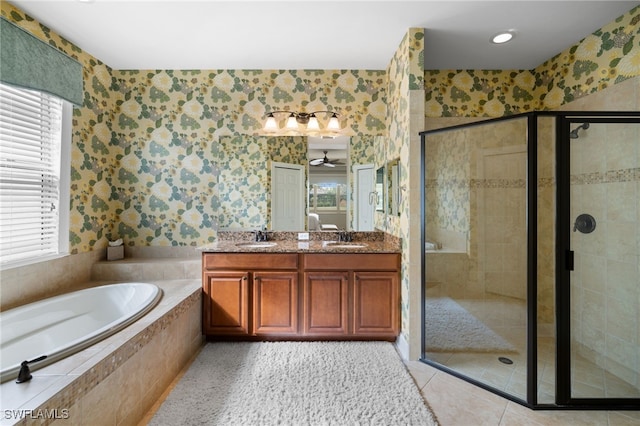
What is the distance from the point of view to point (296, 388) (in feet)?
6.50

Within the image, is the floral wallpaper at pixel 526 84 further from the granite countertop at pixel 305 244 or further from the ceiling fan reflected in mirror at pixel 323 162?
the granite countertop at pixel 305 244

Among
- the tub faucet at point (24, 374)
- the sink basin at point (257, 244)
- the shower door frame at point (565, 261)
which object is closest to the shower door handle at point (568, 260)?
the shower door frame at point (565, 261)

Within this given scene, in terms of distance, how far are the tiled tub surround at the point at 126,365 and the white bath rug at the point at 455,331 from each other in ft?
6.45

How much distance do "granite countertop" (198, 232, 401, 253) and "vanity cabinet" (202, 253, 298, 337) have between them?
0.31 feet

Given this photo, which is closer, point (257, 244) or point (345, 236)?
point (257, 244)

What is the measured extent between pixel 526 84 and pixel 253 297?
3.46 meters

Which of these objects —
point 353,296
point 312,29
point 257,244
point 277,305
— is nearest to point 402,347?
point 353,296

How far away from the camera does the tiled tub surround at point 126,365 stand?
1.16 meters

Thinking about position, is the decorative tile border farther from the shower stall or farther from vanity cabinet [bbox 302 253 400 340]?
vanity cabinet [bbox 302 253 400 340]

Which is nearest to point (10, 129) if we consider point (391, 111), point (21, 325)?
point (21, 325)

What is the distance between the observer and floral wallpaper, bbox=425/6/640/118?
2.39 m

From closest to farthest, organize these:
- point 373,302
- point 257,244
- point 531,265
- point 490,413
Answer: point 490,413 < point 531,265 < point 373,302 < point 257,244

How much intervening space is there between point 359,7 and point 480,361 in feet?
9.27

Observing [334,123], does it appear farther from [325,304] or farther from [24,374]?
[24,374]
